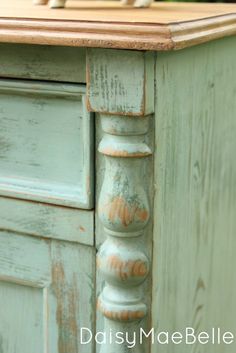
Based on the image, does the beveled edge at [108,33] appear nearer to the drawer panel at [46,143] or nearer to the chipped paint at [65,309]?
the drawer panel at [46,143]

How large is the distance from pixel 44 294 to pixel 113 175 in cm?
25

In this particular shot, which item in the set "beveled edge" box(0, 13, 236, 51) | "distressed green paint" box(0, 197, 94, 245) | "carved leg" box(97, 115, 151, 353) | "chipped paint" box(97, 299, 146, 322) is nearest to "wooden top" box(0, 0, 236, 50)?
"beveled edge" box(0, 13, 236, 51)

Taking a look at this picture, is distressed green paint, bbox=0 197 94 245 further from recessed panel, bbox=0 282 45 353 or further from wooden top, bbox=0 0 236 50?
wooden top, bbox=0 0 236 50

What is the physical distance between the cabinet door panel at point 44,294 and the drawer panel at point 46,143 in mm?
77

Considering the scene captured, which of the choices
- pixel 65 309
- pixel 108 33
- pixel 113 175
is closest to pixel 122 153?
pixel 113 175

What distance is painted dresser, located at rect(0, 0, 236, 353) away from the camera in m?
0.87

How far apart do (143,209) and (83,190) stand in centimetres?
10

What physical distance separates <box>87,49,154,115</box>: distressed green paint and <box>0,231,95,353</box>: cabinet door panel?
220mm

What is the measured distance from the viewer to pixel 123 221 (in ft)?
2.93

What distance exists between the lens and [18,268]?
106cm

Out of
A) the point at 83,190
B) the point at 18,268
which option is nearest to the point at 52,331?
the point at 18,268

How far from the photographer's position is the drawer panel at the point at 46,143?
3.10 feet

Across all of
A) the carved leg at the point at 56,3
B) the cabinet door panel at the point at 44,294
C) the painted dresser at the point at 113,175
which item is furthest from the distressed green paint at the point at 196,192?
the carved leg at the point at 56,3

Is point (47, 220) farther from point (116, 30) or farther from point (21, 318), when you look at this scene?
point (116, 30)
